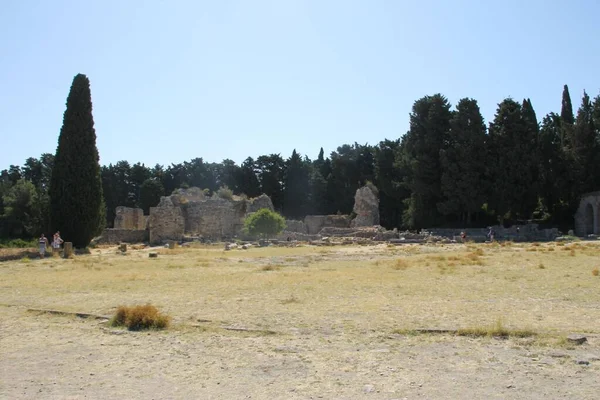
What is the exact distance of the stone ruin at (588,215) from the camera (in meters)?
36.3

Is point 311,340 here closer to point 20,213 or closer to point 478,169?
point 478,169

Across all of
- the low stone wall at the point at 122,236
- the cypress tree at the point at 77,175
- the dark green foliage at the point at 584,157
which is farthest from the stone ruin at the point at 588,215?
the cypress tree at the point at 77,175

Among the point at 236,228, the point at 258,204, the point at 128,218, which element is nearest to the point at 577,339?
the point at 236,228

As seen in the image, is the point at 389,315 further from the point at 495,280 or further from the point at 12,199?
the point at 12,199

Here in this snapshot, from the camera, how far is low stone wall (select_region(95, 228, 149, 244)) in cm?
3306

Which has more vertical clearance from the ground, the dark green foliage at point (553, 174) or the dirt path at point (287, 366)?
the dark green foliage at point (553, 174)

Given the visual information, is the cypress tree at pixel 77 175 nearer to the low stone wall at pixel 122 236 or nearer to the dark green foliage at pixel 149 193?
the low stone wall at pixel 122 236

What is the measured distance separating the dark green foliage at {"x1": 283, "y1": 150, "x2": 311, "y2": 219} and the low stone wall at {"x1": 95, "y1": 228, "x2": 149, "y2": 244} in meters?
32.2

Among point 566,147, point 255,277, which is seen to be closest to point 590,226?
point 566,147

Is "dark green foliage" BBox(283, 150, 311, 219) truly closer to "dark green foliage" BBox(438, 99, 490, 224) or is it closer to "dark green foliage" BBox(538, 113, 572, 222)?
"dark green foliage" BBox(438, 99, 490, 224)

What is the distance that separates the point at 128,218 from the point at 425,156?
24.3 m

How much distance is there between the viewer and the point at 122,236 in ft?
112

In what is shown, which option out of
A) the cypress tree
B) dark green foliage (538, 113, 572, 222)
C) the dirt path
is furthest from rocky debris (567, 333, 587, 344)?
dark green foliage (538, 113, 572, 222)

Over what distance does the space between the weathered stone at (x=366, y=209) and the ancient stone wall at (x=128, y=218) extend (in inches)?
730
